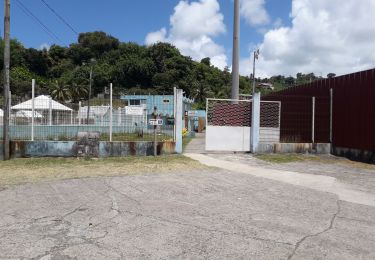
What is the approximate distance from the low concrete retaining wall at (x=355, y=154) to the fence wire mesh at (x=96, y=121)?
6647 millimetres

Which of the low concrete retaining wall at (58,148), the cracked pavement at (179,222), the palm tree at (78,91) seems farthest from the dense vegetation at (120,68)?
the cracked pavement at (179,222)

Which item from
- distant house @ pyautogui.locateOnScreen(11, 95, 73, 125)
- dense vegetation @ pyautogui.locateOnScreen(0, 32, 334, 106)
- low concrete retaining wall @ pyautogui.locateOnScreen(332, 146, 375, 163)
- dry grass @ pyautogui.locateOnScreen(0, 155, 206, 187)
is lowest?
dry grass @ pyautogui.locateOnScreen(0, 155, 206, 187)

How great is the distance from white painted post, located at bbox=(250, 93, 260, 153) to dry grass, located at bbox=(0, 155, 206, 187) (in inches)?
124

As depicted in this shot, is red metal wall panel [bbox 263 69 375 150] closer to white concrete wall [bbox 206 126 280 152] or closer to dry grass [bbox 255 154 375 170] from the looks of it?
dry grass [bbox 255 154 375 170]

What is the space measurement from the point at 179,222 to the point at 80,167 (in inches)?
263

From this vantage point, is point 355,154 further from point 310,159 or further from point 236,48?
point 236,48

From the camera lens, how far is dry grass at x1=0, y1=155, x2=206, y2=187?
10.8 metres

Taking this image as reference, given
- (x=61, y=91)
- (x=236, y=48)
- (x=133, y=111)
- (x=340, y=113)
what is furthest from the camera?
(x=61, y=91)

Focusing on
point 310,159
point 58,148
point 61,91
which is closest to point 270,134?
point 310,159

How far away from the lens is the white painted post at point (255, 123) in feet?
51.8

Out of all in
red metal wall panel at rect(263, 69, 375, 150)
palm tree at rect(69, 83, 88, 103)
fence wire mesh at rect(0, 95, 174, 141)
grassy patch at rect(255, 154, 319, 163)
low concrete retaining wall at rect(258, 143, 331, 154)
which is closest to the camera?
grassy patch at rect(255, 154, 319, 163)

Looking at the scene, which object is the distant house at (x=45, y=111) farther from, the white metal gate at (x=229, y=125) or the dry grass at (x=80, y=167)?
the white metal gate at (x=229, y=125)

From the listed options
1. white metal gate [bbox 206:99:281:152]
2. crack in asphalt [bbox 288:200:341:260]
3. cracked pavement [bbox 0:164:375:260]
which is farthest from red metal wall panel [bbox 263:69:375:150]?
crack in asphalt [bbox 288:200:341:260]

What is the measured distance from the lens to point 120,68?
88.4m
